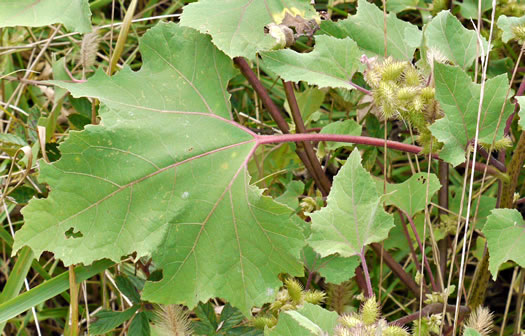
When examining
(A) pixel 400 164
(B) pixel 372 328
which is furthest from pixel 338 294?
(A) pixel 400 164

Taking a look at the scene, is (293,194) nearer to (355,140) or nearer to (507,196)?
(355,140)

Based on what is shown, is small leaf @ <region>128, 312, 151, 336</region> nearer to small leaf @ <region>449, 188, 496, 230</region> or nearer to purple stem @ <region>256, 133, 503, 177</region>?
purple stem @ <region>256, 133, 503, 177</region>

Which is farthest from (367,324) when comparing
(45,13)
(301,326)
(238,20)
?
(45,13)

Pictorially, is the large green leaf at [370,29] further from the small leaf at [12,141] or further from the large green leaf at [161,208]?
the small leaf at [12,141]

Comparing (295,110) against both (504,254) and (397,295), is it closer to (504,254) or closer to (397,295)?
(504,254)

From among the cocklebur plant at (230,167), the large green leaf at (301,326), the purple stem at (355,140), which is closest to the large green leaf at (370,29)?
the cocklebur plant at (230,167)

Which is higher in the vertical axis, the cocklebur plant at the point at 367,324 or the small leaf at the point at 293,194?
the cocklebur plant at the point at 367,324

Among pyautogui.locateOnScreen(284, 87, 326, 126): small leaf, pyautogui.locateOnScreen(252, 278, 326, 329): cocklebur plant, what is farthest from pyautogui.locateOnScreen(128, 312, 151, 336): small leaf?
pyautogui.locateOnScreen(284, 87, 326, 126): small leaf
